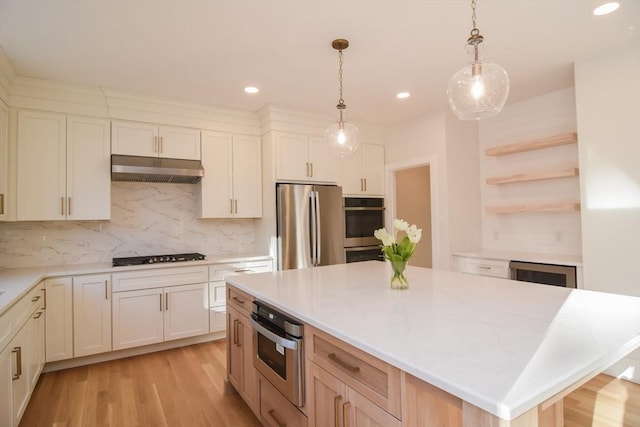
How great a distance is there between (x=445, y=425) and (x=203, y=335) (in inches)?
125

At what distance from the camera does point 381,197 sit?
480 cm

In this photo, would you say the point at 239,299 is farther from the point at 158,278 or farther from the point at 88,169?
the point at 88,169

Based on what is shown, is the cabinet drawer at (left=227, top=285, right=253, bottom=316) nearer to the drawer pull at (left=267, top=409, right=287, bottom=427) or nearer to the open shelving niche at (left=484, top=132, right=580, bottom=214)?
the drawer pull at (left=267, top=409, right=287, bottom=427)

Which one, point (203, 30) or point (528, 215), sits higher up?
point (203, 30)

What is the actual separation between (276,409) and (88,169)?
9.42 ft

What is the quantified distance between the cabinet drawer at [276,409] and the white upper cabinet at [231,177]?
2.32 meters

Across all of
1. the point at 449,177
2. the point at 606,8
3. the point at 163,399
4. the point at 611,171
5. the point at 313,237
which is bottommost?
the point at 163,399

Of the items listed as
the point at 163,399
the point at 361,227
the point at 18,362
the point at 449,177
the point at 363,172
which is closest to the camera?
the point at 18,362

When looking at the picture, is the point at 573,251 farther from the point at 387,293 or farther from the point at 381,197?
the point at 387,293

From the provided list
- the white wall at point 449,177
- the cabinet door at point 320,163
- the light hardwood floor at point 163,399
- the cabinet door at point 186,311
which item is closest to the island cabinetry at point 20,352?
the light hardwood floor at point 163,399

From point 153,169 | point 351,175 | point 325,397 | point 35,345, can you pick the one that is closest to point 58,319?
Answer: point 35,345

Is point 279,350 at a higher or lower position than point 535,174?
lower

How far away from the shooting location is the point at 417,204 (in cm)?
566

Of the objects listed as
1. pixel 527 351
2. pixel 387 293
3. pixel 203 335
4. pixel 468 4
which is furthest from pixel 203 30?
pixel 203 335
